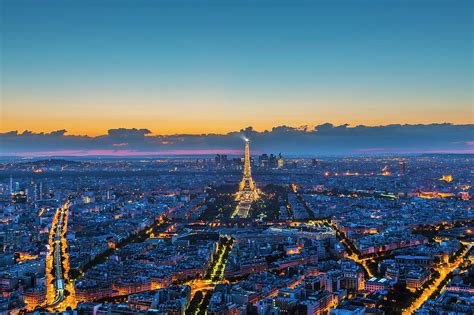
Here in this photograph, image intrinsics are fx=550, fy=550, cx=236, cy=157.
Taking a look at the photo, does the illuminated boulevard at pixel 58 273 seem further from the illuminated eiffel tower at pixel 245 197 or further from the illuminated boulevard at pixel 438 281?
the illuminated eiffel tower at pixel 245 197

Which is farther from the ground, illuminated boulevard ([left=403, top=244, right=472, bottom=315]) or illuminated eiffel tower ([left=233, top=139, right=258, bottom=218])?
illuminated eiffel tower ([left=233, top=139, right=258, bottom=218])

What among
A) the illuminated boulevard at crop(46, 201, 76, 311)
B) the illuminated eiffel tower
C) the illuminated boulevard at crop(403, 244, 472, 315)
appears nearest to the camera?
the illuminated boulevard at crop(403, 244, 472, 315)

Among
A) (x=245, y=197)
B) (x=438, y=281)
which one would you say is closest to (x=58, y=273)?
(x=438, y=281)

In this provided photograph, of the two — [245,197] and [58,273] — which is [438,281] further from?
[245,197]

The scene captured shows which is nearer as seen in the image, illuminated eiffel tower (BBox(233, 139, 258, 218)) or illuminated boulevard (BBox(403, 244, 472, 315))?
illuminated boulevard (BBox(403, 244, 472, 315))

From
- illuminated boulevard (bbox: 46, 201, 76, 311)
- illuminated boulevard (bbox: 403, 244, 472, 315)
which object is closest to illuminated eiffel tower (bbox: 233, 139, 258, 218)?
illuminated boulevard (bbox: 46, 201, 76, 311)

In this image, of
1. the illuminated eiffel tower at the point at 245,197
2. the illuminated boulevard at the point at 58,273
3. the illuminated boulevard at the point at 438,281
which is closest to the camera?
the illuminated boulevard at the point at 438,281

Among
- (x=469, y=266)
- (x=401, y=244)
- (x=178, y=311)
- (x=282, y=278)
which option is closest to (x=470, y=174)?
(x=401, y=244)

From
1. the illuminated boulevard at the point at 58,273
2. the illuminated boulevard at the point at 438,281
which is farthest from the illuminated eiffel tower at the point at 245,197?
the illuminated boulevard at the point at 438,281

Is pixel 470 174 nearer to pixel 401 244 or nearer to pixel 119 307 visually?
pixel 401 244

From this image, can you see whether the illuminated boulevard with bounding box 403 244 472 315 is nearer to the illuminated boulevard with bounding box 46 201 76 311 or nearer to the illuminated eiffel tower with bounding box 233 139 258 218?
the illuminated boulevard with bounding box 46 201 76 311

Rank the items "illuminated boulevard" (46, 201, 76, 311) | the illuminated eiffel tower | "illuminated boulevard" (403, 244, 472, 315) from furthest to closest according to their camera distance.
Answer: the illuminated eiffel tower, "illuminated boulevard" (46, 201, 76, 311), "illuminated boulevard" (403, 244, 472, 315)

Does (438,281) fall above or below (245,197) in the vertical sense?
below
